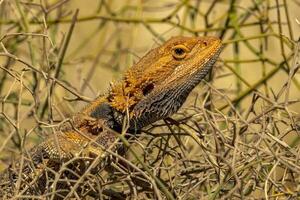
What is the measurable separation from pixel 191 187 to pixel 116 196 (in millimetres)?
255

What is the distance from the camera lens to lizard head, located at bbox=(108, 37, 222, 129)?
10.4ft

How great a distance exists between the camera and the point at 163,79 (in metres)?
3.20

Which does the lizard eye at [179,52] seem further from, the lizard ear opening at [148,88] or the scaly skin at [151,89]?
the lizard ear opening at [148,88]

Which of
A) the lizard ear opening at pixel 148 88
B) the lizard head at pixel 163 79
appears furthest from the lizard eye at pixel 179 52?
the lizard ear opening at pixel 148 88

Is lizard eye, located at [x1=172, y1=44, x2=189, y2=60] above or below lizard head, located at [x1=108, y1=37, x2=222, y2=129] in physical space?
above

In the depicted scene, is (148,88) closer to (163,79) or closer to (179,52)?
(163,79)

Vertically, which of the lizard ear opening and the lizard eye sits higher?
the lizard eye

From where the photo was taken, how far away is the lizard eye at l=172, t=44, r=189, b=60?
10.5 feet

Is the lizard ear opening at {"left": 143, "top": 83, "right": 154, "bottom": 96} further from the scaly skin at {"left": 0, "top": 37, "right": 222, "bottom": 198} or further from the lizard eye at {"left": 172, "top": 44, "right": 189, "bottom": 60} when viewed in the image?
the lizard eye at {"left": 172, "top": 44, "right": 189, "bottom": 60}

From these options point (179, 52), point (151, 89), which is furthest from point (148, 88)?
point (179, 52)

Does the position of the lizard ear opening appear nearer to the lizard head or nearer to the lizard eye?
the lizard head

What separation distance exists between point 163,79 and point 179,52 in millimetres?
113

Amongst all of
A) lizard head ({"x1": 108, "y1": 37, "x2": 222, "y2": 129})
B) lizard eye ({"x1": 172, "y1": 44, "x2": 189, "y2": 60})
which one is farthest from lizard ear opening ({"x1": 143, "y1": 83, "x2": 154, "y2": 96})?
lizard eye ({"x1": 172, "y1": 44, "x2": 189, "y2": 60})

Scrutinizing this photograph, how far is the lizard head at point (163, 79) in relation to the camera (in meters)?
3.16
